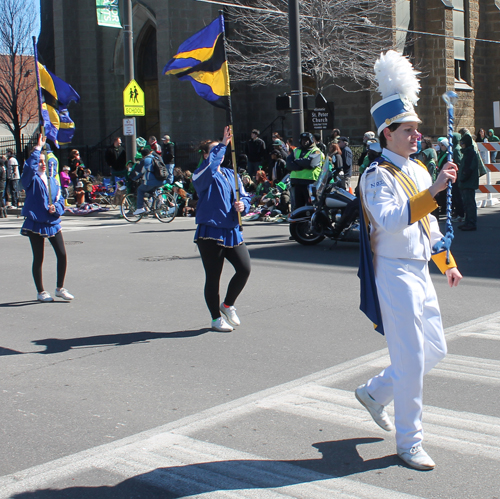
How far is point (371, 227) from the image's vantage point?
3916 mm

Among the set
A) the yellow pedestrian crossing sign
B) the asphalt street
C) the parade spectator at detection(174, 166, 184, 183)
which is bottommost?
the asphalt street

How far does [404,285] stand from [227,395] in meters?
1.80

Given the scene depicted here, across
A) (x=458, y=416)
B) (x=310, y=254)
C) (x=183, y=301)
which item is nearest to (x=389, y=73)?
(x=458, y=416)

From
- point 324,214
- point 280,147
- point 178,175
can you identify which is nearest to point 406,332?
point 324,214

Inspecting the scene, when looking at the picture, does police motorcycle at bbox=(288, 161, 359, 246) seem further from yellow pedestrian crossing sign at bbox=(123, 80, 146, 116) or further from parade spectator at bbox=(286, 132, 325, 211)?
yellow pedestrian crossing sign at bbox=(123, 80, 146, 116)

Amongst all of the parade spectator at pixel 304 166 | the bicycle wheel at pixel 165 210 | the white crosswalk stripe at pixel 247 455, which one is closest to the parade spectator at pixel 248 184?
the bicycle wheel at pixel 165 210

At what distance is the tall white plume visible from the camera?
388 centimetres

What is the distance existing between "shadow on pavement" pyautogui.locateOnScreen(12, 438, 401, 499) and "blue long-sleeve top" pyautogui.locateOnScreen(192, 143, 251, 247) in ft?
10.4

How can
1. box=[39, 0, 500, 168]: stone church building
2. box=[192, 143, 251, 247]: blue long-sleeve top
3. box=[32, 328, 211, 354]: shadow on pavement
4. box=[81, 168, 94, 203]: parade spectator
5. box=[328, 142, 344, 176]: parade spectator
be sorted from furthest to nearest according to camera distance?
1. box=[39, 0, 500, 168]: stone church building
2. box=[81, 168, 94, 203]: parade spectator
3. box=[328, 142, 344, 176]: parade spectator
4. box=[192, 143, 251, 247]: blue long-sleeve top
5. box=[32, 328, 211, 354]: shadow on pavement

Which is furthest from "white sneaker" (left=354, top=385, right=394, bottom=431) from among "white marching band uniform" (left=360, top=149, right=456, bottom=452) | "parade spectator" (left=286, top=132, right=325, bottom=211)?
"parade spectator" (left=286, top=132, right=325, bottom=211)

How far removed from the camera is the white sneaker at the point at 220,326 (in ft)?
22.8

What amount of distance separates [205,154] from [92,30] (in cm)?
2654

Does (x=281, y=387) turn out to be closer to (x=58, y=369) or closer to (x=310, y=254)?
(x=58, y=369)

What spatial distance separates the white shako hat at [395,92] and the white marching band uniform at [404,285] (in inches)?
7.5
